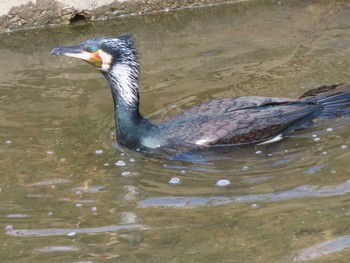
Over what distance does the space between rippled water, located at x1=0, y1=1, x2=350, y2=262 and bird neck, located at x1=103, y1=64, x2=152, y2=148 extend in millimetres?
174

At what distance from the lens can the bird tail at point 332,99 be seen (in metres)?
7.78

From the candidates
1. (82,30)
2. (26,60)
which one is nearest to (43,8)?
(82,30)

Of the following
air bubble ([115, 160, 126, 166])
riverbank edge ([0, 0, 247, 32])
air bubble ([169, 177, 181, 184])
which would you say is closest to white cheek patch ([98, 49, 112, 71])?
air bubble ([115, 160, 126, 166])

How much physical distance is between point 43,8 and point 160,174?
440 cm

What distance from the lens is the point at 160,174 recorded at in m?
6.93

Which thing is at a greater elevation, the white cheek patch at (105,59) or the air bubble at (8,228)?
the white cheek patch at (105,59)

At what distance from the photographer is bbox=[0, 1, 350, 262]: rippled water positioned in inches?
220

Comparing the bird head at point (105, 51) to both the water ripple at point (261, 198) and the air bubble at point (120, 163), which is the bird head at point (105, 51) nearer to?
the air bubble at point (120, 163)

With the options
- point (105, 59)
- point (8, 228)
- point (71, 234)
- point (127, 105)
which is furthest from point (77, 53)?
point (71, 234)

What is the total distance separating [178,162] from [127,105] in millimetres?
752

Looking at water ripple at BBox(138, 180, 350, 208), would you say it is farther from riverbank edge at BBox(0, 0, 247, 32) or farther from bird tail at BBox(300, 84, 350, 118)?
riverbank edge at BBox(0, 0, 247, 32)

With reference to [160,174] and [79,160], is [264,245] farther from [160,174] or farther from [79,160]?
[79,160]

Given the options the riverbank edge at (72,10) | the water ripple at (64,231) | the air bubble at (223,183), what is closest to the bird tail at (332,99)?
the air bubble at (223,183)

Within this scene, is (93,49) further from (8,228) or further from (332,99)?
(332,99)
